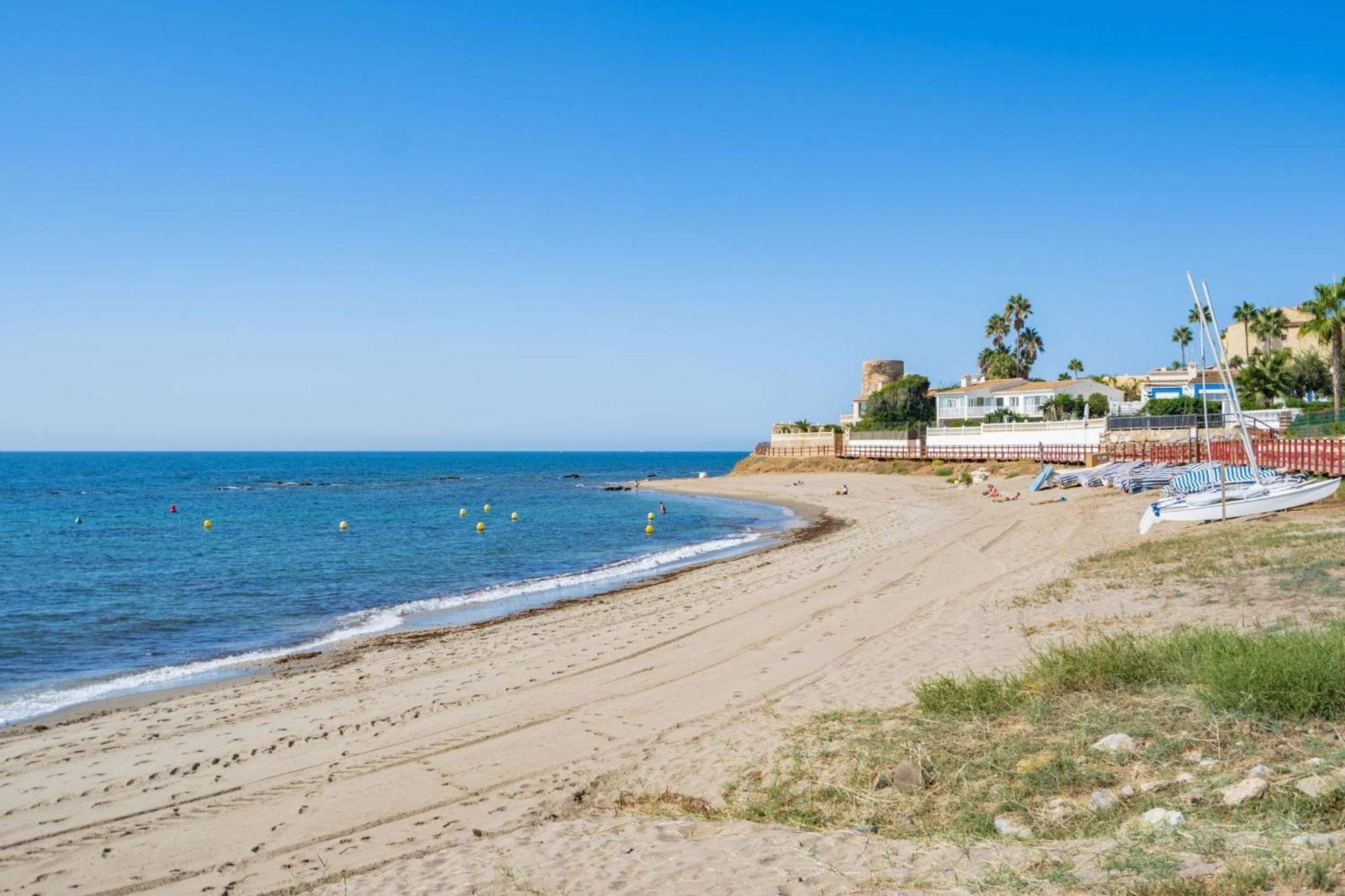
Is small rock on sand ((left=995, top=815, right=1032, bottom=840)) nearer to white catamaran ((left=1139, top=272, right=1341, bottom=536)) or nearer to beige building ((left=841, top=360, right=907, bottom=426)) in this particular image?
white catamaran ((left=1139, top=272, right=1341, bottom=536))

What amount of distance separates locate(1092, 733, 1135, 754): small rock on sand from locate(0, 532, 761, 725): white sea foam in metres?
→ 14.3

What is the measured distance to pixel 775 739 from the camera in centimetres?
924

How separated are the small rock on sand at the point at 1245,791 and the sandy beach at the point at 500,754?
6.15ft

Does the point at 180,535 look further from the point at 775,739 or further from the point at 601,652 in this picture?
the point at 775,739

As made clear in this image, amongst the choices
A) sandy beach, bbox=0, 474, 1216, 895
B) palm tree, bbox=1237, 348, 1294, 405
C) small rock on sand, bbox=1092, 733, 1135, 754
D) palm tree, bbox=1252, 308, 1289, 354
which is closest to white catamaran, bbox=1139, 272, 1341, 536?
sandy beach, bbox=0, 474, 1216, 895

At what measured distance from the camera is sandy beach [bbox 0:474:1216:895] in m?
Answer: 6.56

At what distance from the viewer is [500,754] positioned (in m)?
10.0

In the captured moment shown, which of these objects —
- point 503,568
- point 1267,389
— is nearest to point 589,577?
point 503,568

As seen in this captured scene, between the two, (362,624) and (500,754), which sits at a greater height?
(500,754)

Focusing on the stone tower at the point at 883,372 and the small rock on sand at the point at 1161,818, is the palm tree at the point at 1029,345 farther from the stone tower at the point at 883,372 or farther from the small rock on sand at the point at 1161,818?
the small rock on sand at the point at 1161,818

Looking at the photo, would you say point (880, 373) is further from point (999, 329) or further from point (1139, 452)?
point (1139, 452)

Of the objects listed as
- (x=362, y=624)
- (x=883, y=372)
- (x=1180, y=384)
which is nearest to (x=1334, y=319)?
(x=1180, y=384)

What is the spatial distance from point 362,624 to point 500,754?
12.3 meters

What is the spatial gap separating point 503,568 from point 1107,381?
229 ft
